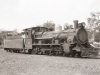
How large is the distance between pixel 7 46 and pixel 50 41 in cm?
795

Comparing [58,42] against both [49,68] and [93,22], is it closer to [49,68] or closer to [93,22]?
[49,68]

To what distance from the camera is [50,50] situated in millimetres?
16438

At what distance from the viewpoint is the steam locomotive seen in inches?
571

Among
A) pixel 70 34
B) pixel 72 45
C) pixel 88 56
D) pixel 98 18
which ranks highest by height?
pixel 98 18

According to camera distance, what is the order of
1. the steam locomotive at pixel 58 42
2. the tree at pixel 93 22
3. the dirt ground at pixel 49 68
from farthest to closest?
the tree at pixel 93 22 → the steam locomotive at pixel 58 42 → the dirt ground at pixel 49 68

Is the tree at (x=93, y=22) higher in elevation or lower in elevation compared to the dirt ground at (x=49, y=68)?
higher

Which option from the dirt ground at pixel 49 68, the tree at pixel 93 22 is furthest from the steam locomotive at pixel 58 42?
the tree at pixel 93 22

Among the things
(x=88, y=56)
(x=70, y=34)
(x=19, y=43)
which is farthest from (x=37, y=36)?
(x=88, y=56)

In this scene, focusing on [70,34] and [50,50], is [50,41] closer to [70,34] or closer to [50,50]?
[50,50]

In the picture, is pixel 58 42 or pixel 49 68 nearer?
pixel 49 68

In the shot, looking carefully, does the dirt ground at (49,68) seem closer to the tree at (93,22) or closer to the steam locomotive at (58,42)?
the steam locomotive at (58,42)

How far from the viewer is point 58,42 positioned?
16.0m

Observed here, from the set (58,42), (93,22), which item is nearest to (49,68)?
(58,42)

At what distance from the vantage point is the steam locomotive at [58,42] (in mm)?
14508
